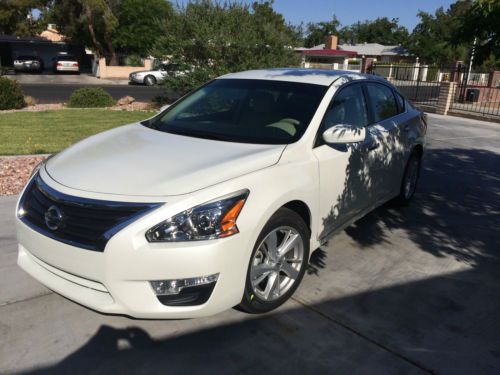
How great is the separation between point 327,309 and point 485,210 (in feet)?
11.4

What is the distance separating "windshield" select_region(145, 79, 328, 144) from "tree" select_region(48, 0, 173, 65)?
35.6 metres

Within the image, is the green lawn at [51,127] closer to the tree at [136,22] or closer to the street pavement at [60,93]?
the street pavement at [60,93]

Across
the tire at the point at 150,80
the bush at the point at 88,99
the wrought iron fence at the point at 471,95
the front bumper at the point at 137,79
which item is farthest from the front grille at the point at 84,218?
the front bumper at the point at 137,79

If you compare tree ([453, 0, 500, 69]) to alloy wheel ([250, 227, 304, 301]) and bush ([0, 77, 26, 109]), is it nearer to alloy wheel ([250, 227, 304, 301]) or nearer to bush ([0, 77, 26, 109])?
alloy wheel ([250, 227, 304, 301])

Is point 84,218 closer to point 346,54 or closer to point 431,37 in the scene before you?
point 431,37

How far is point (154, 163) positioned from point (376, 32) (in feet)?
374

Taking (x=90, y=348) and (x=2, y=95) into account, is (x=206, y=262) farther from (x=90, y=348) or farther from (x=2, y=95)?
(x=2, y=95)

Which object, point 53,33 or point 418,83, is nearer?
point 418,83

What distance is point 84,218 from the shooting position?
2.74 meters

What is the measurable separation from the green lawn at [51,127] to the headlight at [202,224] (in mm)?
5650

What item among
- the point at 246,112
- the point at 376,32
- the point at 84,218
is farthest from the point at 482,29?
the point at 376,32

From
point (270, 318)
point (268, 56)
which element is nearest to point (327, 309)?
point (270, 318)

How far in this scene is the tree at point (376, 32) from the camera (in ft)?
332

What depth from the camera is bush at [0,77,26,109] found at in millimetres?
13273
